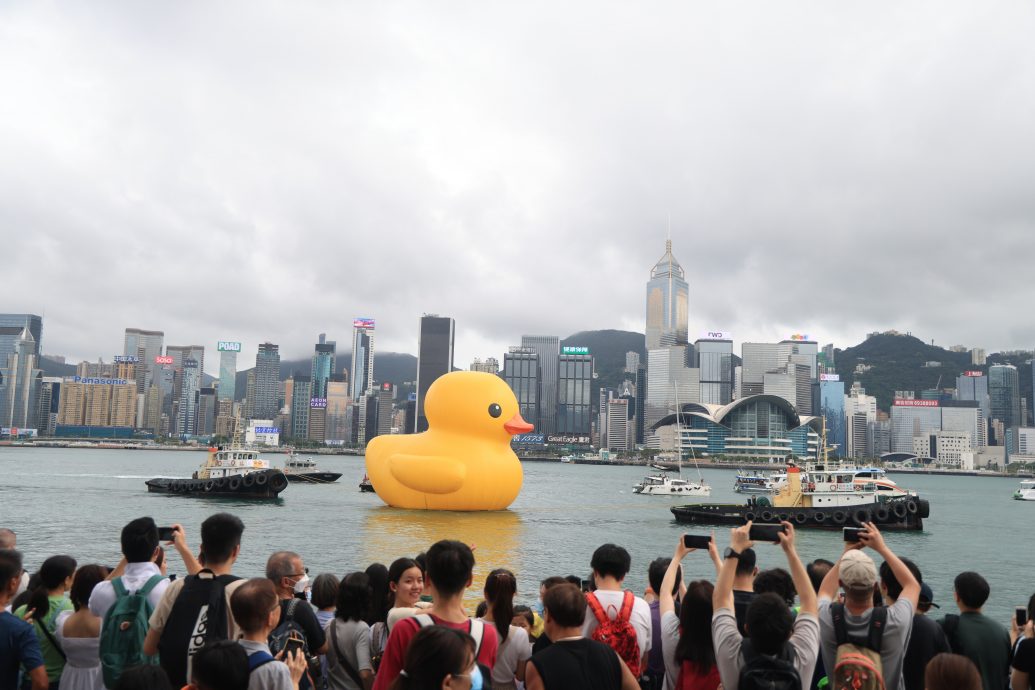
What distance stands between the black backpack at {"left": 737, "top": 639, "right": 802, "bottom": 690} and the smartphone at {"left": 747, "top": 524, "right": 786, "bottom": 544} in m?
0.70

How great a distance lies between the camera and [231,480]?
1718 inches

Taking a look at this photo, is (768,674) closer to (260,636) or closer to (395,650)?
(395,650)

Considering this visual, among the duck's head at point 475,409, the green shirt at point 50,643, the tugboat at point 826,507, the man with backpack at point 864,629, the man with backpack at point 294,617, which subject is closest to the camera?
the man with backpack at point 864,629

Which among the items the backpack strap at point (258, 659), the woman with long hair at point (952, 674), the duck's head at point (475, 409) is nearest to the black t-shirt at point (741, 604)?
the woman with long hair at point (952, 674)

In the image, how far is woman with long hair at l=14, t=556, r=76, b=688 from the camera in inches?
194

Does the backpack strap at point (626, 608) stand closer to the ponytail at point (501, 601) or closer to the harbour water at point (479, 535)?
the ponytail at point (501, 601)

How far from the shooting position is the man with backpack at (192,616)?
4.30 metres

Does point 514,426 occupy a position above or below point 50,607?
above

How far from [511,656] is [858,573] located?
1973 mm

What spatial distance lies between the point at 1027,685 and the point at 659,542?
87.8 ft

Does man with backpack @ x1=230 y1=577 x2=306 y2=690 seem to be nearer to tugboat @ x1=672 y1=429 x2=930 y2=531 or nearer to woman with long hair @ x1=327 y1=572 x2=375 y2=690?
woman with long hair @ x1=327 y1=572 x2=375 y2=690

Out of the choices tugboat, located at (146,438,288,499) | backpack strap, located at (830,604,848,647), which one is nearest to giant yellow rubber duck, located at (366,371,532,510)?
tugboat, located at (146,438,288,499)

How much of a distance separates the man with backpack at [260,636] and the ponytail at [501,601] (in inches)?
46.8

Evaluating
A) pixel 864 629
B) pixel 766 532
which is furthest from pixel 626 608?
pixel 864 629
